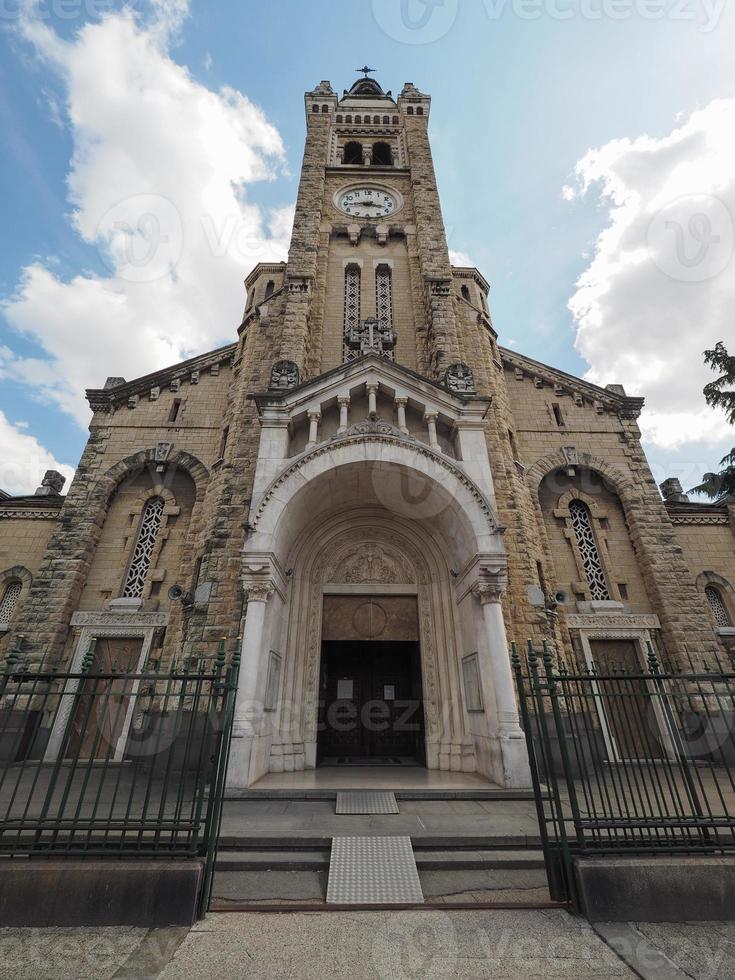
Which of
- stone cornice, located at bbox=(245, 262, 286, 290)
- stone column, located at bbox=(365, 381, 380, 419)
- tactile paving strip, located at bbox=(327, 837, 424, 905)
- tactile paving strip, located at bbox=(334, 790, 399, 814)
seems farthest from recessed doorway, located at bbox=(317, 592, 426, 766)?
stone cornice, located at bbox=(245, 262, 286, 290)

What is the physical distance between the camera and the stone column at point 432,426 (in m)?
10.1

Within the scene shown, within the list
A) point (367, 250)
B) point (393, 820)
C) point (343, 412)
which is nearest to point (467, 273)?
point (367, 250)

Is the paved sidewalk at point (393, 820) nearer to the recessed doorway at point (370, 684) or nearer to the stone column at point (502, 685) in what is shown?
the stone column at point (502, 685)

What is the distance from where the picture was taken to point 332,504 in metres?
10.9

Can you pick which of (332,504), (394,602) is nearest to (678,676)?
(394,602)

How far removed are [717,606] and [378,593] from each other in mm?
10517

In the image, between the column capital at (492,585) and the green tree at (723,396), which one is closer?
the column capital at (492,585)

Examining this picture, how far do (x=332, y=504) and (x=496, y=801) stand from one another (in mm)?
6685

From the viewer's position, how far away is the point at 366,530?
11.5 metres

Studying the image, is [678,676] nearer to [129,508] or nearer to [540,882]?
[540,882]

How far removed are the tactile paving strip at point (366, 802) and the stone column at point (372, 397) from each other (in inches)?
286

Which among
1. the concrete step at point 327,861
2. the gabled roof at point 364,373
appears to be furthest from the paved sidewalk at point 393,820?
the gabled roof at point 364,373

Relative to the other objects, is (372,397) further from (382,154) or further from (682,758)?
(382,154)

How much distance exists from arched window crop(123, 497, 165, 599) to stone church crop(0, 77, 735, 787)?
0.07 metres
